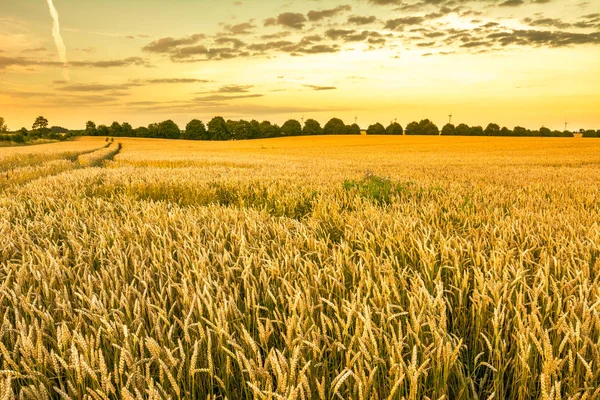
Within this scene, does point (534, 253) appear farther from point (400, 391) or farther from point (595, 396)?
point (400, 391)

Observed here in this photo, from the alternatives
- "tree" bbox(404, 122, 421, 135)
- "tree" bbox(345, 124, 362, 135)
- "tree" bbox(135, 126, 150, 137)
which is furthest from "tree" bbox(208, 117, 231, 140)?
"tree" bbox(404, 122, 421, 135)

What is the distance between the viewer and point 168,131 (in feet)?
410

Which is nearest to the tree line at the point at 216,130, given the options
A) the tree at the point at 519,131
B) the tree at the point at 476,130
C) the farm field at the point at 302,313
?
the tree at the point at 476,130

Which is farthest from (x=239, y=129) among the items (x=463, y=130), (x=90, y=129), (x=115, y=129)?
(x=463, y=130)

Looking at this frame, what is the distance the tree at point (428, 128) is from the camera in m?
107

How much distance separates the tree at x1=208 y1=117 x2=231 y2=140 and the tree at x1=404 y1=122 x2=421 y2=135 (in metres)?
57.1

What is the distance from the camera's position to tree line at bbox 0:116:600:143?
355ft

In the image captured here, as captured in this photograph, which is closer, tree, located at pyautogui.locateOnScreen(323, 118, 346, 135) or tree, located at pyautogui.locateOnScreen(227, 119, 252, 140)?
tree, located at pyautogui.locateOnScreen(323, 118, 346, 135)

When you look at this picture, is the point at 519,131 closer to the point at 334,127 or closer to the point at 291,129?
the point at 334,127

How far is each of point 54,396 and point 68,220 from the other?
286 centimetres

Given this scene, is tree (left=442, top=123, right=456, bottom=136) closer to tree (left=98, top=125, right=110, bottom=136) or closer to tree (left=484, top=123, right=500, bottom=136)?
tree (left=484, top=123, right=500, bottom=136)

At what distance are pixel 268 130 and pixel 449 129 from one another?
55499 millimetres

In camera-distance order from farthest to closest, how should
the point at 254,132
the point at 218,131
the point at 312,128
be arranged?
the point at 218,131, the point at 254,132, the point at 312,128

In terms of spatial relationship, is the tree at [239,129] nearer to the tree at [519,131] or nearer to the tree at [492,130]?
the tree at [492,130]
